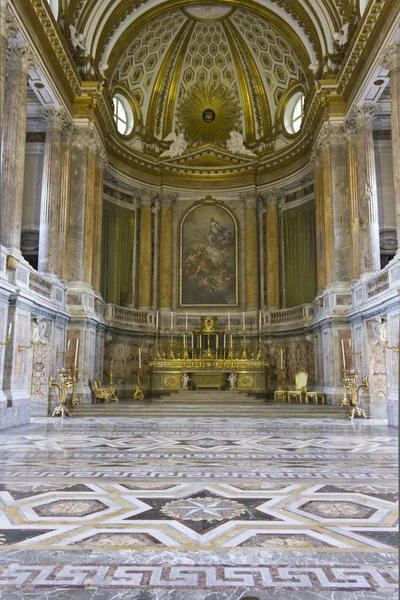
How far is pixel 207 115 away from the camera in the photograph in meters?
24.2

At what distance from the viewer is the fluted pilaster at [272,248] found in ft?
73.4

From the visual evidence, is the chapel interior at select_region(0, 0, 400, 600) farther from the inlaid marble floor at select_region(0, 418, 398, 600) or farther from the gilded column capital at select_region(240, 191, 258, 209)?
the inlaid marble floor at select_region(0, 418, 398, 600)

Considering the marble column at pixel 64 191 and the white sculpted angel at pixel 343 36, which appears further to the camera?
the white sculpted angel at pixel 343 36

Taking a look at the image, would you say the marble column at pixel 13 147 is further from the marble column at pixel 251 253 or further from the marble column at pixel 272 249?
the marble column at pixel 272 249

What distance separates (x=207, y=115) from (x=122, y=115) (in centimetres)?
394

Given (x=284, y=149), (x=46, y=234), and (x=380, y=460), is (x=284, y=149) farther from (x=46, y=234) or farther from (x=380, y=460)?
(x=380, y=460)

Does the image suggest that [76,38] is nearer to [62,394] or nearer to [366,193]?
[366,193]

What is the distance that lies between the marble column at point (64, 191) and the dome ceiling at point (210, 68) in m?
5.57

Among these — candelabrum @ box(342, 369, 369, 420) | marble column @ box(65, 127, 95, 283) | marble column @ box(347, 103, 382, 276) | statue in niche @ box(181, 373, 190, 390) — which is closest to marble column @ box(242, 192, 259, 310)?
statue in niche @ box(181, 373, 190, 390)

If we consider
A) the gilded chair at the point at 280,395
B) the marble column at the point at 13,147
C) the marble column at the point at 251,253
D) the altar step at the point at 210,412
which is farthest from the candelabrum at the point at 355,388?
the marble column at the point at 13,147

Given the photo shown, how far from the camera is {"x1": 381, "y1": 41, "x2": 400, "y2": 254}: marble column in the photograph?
1237cm

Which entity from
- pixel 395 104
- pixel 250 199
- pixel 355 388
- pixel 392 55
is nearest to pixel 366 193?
pixel 395 104

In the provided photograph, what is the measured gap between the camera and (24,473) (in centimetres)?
548

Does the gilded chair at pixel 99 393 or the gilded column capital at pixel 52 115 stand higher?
the gilded column capital at pixel 52 115
